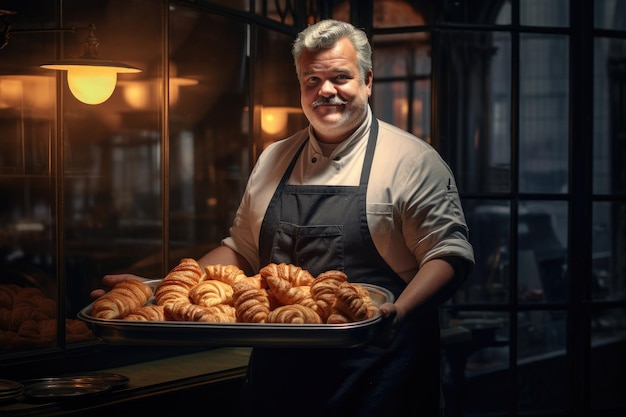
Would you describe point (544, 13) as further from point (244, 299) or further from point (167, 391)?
point (244, 299)

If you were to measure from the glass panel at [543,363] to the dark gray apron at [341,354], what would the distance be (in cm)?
260

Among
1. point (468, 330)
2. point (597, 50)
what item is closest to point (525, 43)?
point (597, 50)

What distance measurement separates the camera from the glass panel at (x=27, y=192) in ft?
11.5

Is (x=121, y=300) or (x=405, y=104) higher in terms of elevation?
(x=405, y=104)

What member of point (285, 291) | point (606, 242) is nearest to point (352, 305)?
point (285, 291)

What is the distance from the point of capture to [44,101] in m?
3.67

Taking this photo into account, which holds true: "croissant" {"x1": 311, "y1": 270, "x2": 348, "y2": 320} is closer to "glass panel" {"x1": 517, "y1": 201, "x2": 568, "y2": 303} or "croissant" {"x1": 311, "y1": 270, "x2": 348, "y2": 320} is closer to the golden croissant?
the golden croissant

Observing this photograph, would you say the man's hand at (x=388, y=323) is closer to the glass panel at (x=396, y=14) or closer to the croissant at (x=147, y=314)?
the croissant at (x=147, y=314)

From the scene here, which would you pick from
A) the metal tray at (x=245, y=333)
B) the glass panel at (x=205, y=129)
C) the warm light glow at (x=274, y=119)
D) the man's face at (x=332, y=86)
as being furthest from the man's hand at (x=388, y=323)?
the warm light glow at (x=274, y=119)

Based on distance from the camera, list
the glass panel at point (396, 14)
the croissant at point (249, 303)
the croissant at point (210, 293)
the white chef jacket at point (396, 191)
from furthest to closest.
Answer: the glass panel at point (396, 14) → the white chef jacket at point (396, 191) → the croissant at point (210, 293) → the croissant at point (249, 303)

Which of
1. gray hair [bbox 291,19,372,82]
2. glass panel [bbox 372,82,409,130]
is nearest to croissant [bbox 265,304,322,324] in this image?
gray hair [bbox 291,19,372,82]

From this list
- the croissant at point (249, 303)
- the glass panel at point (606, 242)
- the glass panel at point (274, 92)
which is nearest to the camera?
the croissant at point (249, 303)

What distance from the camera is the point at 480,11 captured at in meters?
5.23

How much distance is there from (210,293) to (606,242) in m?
3.64
